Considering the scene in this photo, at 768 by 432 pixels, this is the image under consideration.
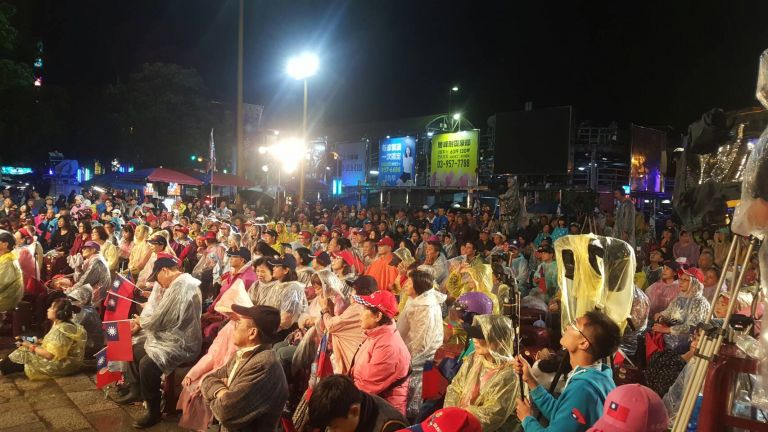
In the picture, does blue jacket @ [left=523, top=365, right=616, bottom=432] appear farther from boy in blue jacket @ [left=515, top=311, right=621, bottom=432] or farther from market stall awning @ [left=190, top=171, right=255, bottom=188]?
market stall awning @ [left=190, top=171, right=255, bottom=188]

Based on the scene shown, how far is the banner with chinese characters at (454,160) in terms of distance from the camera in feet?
72.0

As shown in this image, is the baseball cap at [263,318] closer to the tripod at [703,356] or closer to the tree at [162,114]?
the tripod at [703,356]

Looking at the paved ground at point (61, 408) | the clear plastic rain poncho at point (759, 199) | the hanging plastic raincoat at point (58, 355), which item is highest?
the clear plastic rain poncho at point (759, 199)

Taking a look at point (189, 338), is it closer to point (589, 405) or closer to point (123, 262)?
point (589, 405)

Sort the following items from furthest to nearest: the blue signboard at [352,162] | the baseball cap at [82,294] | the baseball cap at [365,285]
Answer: the blue signboard at [352,162], the baseball cap at [82,294], the baseball cap at [365,285]

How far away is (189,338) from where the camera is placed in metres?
5.88

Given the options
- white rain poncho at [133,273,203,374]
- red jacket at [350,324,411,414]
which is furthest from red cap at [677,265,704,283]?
white rain poncho at [133,273,203,374]

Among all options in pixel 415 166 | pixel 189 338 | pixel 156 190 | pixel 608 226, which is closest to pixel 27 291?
pixel 189 338

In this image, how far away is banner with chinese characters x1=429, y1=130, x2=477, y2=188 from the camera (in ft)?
72.0

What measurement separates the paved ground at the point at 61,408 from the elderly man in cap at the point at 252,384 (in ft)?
7.88

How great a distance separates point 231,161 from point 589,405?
37.7 metres

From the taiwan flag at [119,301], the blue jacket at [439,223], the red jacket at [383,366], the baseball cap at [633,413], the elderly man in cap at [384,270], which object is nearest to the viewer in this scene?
the baseball cap at [633,413]

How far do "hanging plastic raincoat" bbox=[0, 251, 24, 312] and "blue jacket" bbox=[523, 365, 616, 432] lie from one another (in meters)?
8.34

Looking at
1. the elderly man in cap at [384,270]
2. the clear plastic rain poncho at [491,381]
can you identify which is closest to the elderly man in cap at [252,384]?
the clear plastic rain poncho at [491,381]
